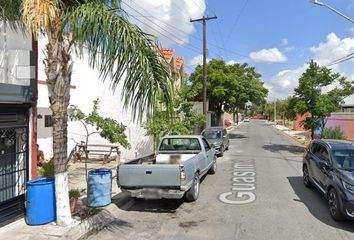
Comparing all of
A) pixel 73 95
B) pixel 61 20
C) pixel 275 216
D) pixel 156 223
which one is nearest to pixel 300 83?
pixel 73 95

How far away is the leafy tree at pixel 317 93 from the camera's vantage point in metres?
22.1

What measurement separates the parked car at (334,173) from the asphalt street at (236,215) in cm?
36

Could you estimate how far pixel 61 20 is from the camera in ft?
23.2

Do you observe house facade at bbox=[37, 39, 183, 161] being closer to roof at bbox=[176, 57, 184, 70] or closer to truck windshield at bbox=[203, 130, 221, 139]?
truck windshield at bbox=[203, 130, 221, 139]

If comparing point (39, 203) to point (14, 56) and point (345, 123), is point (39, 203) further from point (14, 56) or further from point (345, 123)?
point (345, 123)

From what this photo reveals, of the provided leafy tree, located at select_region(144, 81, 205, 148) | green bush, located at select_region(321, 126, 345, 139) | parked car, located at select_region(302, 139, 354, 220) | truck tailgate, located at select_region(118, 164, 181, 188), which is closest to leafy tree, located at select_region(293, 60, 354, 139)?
green bush, located at select_region(321, 126, 345, 139)

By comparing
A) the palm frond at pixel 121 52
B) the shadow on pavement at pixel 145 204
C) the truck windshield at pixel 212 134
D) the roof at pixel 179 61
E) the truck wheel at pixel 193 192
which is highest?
the roof at pixel 179 61

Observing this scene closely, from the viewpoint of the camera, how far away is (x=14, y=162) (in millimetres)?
9133

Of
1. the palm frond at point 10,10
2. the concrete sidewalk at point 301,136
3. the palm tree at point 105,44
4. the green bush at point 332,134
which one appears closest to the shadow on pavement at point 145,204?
the palm tree at point 105,44

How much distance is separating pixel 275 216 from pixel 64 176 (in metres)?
4.73

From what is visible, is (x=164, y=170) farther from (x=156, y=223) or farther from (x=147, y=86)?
(x=147, y=86)

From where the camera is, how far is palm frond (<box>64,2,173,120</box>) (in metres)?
6.45

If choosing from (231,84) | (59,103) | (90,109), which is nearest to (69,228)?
(59,103)

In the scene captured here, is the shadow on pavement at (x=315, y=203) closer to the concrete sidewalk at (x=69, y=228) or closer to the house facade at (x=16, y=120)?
the concrete sidewalk at (x=69, y=228)
